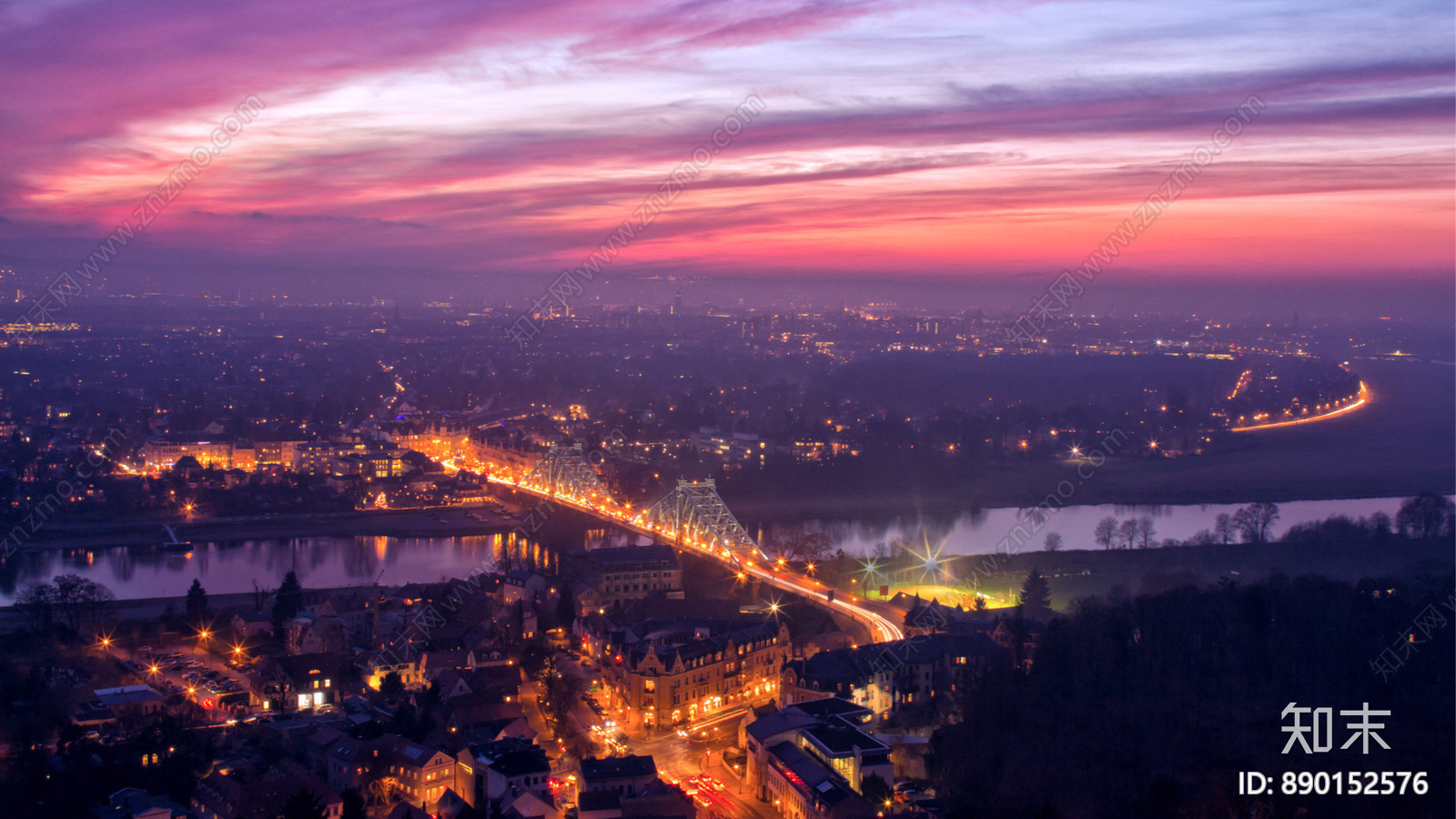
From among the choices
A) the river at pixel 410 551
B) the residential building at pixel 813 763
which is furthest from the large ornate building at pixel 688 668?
the river at pixel 410 551

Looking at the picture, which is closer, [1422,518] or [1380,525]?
[1380,525]

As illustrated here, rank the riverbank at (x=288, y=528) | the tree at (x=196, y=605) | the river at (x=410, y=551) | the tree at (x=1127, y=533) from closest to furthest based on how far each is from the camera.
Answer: the tree at (x=196, y=605) < the river at (x=410, y=551) < the tree at (x=1127, y=533) < the riverbank at (x=288, y=528)

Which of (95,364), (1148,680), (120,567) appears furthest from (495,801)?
(95,364)

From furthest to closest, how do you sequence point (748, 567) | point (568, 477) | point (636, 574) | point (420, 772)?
point (568, 477) < point (748, 567) < point (636, 574) < point (420, 772)

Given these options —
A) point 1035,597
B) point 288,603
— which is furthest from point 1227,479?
point 288,603

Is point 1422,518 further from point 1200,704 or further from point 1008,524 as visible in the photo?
point 1200,704

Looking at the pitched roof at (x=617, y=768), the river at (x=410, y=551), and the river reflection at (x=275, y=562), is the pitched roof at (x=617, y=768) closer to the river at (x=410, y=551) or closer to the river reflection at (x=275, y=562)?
the river reflection at (x=275, y=562)

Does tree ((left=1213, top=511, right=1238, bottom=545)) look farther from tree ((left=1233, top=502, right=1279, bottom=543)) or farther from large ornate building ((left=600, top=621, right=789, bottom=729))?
large ornate building ((left=600, top=621, right=789, bottom=729))
